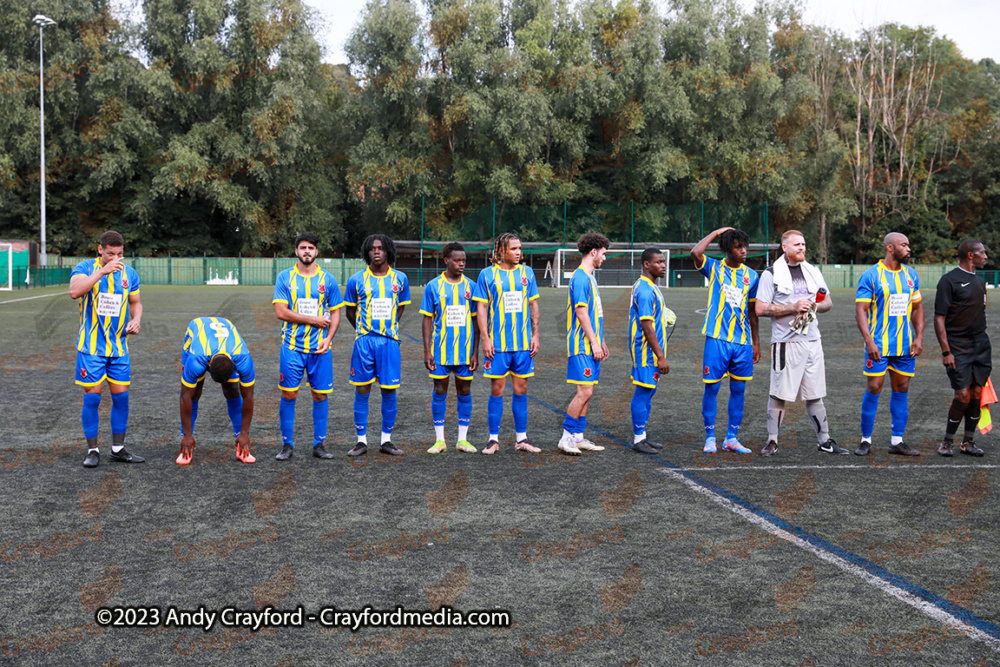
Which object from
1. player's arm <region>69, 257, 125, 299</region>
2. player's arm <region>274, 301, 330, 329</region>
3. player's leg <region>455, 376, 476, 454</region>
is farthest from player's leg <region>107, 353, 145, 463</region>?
player's leg <region>455, 376, 476, 454</region>

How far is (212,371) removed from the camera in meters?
6.96

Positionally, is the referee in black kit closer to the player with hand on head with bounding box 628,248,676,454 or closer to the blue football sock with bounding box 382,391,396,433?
the player with hand on head with bounding box 628,248,676,454

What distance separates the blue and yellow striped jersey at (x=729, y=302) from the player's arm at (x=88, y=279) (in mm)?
4803

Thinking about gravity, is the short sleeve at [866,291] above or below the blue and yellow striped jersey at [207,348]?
above

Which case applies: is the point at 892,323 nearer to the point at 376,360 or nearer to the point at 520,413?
the point at 520,413

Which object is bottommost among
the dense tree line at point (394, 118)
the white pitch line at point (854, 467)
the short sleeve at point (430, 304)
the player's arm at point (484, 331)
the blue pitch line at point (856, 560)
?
the white pitch line at point (854, 467)

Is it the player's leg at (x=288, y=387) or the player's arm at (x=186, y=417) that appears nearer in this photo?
the player's arm at (x=186, y=417)

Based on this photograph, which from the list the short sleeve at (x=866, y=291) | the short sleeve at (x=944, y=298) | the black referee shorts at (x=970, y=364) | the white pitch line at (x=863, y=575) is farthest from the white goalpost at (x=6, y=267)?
the white pitch line at (x=863, y=575)

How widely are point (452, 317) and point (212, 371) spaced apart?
2.01 metres

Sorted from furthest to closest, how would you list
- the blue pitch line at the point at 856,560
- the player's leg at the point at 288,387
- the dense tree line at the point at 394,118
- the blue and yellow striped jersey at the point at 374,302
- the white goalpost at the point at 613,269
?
the dense tree line at the point at 394,118, the white goalpost at the point at 613,269, the blue and yellow striped jersey at the point at 374,302, the player's leg at the point at 288,387, the blue pitch line at the point at 856,560

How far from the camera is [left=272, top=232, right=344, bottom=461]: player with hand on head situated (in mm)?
7602

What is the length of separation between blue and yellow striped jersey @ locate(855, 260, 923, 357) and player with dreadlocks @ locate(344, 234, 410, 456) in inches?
157

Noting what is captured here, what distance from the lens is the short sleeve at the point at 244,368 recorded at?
723 cm

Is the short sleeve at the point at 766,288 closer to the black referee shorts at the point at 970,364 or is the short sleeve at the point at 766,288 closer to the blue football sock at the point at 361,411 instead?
the black referee shorts at the point at 970,364
